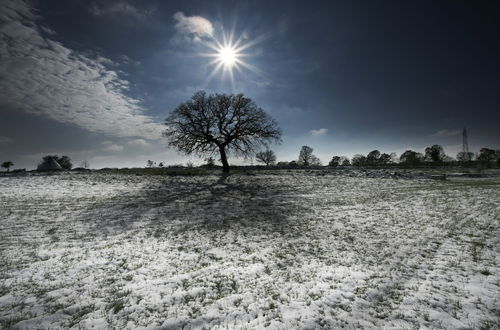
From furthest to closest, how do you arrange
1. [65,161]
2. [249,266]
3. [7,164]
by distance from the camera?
1. [65,161]
2. [7,164]
3. [249,266]

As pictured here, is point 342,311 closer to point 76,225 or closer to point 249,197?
point 76,225

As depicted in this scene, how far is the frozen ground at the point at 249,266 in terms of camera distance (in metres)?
4.58

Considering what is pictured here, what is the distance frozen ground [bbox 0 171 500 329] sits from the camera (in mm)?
4578

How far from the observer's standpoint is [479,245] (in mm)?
8055

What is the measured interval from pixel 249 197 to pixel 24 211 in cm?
1510

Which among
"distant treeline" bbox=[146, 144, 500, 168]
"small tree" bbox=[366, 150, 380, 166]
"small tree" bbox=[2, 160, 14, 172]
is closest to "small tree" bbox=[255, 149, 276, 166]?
"distant treeline" bbox=[146, 144, 500, 168]

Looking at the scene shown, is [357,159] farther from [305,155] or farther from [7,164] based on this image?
[7,164]

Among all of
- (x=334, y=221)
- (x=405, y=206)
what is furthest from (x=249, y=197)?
(x=405, y=206)

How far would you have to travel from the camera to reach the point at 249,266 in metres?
7.03

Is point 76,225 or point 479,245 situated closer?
point 479,245

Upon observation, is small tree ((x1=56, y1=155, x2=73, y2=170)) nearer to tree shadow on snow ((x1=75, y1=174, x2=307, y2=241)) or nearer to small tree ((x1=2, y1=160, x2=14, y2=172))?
small tree ((x1=2, y1=160, x2=14, y2=172))

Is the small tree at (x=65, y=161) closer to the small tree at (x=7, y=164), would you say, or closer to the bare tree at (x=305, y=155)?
the small tree at (x=7, y=164)

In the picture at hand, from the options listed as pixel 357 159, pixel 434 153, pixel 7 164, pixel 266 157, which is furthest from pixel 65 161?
pixel 434 153

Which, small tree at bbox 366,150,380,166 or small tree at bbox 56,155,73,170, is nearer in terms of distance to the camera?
small tree at bbox 56,155,73,170
